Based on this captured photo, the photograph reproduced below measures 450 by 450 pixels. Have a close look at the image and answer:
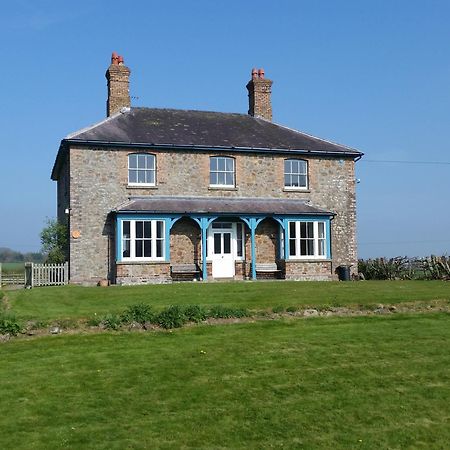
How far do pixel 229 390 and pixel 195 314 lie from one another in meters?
5.32

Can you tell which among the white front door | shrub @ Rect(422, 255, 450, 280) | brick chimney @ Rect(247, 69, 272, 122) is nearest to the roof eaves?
the white front door

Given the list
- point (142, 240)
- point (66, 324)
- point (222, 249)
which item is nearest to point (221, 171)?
point (222, 249)

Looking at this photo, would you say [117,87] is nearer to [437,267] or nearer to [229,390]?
[437,267]

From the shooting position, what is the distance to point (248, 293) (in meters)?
20.0

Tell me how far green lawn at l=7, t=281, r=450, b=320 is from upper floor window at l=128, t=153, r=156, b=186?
21.1 ft

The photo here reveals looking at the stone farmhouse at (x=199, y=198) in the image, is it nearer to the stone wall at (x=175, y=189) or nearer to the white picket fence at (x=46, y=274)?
the stone wall at (x=175, y=189)

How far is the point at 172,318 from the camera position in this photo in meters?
14.5

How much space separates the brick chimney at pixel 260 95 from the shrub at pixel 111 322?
68.9ft

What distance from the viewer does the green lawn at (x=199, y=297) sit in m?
16.4

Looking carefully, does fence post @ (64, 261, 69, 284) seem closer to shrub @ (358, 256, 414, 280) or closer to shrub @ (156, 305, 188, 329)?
shrub @ (156, 305, 188, 329)

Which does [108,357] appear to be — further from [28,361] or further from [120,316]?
[120,316]

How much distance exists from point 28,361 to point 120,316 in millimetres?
3400

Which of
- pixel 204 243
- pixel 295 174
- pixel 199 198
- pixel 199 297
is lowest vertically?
pixel 199 297

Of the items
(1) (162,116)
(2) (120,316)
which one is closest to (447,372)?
(2) (120,316)
